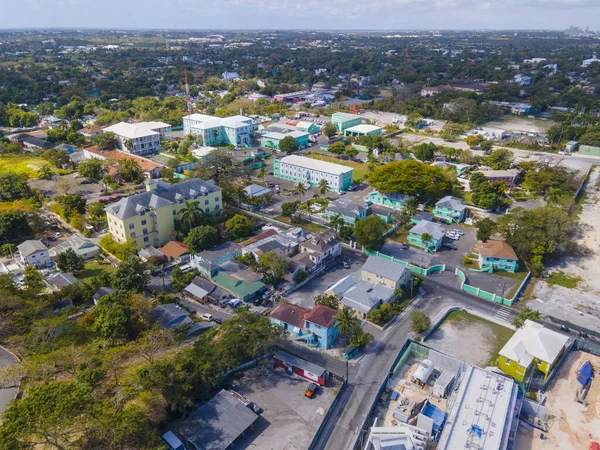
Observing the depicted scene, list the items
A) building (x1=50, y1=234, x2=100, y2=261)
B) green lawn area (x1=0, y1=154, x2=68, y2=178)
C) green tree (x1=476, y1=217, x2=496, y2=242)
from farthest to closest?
green lawn area (x1=0, y1=154, x2=68, y2=178) → green tree (x1=476, y1=217, x2=496, y2=242) → building (x1=50, y1=234, x2=100, y2=261)

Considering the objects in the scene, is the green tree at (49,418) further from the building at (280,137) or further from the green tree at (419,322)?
the building at (280,137)

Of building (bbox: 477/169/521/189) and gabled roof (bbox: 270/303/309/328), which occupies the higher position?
building (bbox: 477/169/521/189)

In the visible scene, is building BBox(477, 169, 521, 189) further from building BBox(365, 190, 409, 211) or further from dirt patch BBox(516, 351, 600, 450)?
dirt patch BBox(516, 351, 600, 450)

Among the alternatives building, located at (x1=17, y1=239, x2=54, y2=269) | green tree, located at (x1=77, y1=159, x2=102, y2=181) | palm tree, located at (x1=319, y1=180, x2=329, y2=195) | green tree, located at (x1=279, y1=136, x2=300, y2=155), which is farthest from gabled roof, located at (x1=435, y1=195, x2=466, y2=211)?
green tree, located at (x1=77, y1=159, x2=102, y2=181)

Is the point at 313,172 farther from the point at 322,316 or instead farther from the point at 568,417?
the point at 568,417

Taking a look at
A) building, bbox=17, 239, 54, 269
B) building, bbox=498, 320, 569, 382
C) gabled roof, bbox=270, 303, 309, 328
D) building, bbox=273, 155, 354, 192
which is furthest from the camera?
building, bbox=273, 155, 354, 192

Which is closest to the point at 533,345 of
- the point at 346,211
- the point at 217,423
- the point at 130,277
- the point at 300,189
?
the point at 217,423
